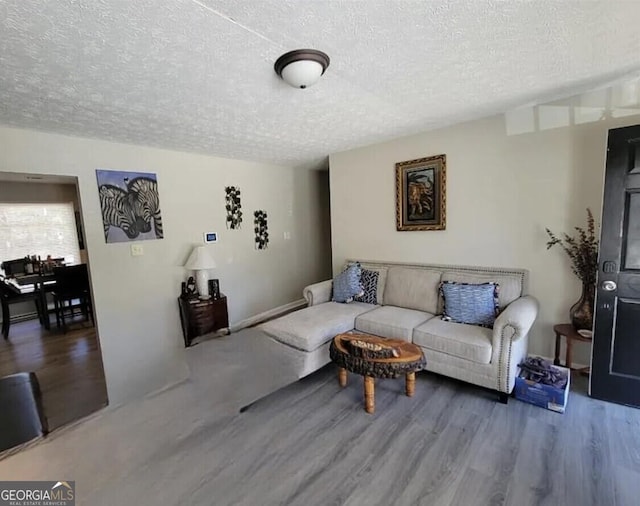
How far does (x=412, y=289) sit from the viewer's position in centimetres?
322

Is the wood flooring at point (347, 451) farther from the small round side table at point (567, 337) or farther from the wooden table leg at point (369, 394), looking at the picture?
the small round side table at point (567, 337)

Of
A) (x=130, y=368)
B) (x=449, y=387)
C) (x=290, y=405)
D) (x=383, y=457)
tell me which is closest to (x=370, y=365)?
(x=383, y=457)

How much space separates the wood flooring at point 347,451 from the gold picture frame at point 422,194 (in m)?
1.67

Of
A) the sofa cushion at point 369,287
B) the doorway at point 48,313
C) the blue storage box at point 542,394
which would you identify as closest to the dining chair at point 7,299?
the doorway at point 48,313

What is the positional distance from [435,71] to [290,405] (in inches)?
99.0

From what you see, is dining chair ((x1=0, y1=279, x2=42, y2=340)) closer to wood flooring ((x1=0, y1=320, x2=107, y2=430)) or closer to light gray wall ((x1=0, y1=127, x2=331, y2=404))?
wood flooring ((x1=0, y1=320, x2=107, y2=430))

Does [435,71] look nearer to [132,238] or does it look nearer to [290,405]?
[290,405]

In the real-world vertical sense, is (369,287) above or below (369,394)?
above

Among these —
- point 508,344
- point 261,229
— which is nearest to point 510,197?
point 508,344

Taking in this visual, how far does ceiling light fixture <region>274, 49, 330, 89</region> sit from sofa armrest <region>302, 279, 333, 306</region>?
2.29 meters

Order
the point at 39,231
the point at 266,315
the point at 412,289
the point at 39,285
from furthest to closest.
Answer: the point at 39,231 → the point at 39,285 → the point at 266,315 → the point at 412,289

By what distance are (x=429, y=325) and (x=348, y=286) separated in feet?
3.50

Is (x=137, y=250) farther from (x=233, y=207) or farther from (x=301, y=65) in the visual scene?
(x=301, y=65)

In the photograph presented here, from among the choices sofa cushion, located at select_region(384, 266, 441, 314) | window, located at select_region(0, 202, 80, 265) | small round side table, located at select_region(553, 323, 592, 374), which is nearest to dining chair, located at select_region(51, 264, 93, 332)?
window, located at select_region(0, 202, 80, 265)
